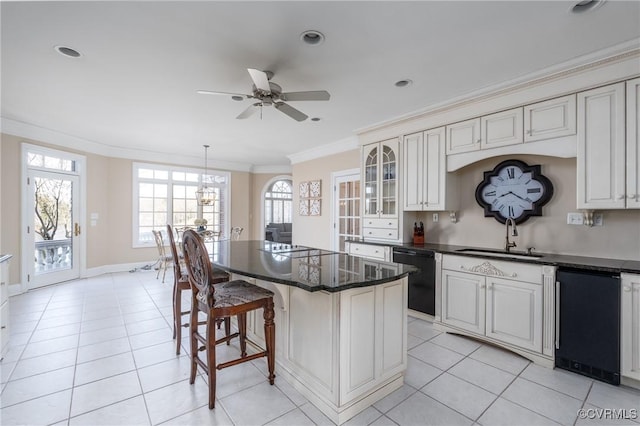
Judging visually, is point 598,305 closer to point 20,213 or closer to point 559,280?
point 559,280

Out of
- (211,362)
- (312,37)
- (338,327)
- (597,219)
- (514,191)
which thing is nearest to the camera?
(338,327)

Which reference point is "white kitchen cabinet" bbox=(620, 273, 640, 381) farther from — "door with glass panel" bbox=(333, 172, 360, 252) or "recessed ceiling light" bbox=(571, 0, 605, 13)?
Answer: "door with glass panel" bbox=(333, 172, 360, 252)

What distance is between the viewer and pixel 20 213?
4492mm

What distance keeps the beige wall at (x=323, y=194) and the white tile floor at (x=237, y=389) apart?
10.0ft

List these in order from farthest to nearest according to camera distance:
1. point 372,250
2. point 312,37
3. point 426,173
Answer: point 372,250, point 426,173, point 312,37

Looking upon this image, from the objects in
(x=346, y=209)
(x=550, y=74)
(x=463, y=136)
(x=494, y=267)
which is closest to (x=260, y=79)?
(x=463, y=136)

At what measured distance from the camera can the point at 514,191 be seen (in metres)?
3.16

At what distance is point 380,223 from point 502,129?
1874mm

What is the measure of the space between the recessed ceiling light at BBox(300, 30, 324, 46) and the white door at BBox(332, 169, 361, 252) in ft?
9.90

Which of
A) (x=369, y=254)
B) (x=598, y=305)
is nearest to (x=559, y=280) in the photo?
(x=598, y=305)

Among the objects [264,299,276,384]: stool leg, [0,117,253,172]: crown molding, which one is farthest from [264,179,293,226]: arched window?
[264,299,276,384]: stool leg

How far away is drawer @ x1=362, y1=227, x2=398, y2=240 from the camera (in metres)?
4.02

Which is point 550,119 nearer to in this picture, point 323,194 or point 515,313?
point 515,313

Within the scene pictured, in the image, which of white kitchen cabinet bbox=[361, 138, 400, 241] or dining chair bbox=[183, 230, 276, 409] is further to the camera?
white kitchen cabinet bbox=[361, 138, 400, 241]
